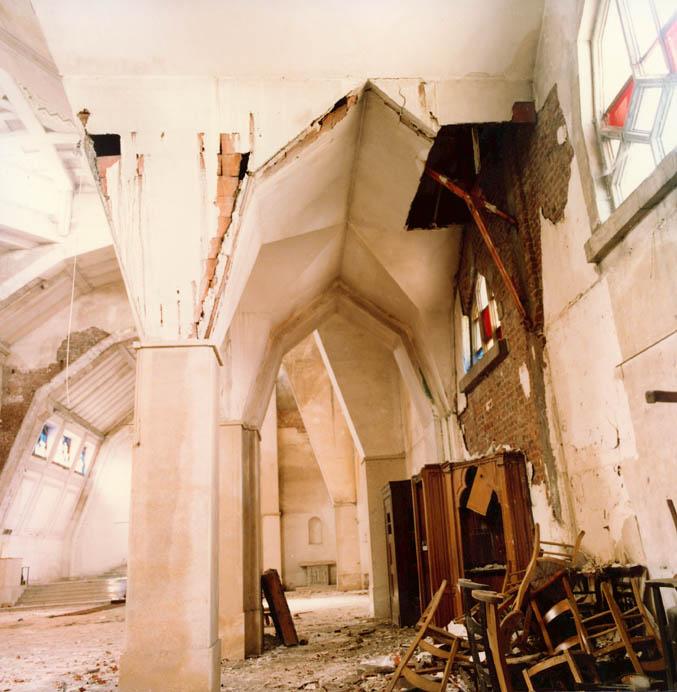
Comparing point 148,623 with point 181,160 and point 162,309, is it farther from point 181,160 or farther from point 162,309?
point 181,160

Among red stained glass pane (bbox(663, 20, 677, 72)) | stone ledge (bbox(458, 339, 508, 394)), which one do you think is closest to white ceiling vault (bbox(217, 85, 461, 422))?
stone ledge (bbox(458, 339, 508, 394))

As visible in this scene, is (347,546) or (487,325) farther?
(347,546)

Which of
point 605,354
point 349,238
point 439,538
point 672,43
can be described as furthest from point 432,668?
point 349,238

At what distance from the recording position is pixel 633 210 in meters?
4.06

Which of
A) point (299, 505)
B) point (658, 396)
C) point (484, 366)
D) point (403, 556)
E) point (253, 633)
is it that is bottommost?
point (253, 633)

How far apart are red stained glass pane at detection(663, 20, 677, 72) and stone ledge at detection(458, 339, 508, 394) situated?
3.43 m

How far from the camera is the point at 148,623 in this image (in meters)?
4.65

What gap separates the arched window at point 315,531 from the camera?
20.5 metres

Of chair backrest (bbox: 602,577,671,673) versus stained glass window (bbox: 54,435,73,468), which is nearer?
chair backrest (bbox: 602,577,671,673)

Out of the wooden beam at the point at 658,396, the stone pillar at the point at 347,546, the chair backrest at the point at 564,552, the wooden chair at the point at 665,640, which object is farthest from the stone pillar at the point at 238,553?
the stone pillar at the point at 347,546

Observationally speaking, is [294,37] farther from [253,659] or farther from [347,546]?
[347,546]

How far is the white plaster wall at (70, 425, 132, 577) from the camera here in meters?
22.5

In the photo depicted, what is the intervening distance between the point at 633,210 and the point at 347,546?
14339mm

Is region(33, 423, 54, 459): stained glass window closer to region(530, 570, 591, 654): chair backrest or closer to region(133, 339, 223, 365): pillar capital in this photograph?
region(133, 339, 223, 365): pillar capital
